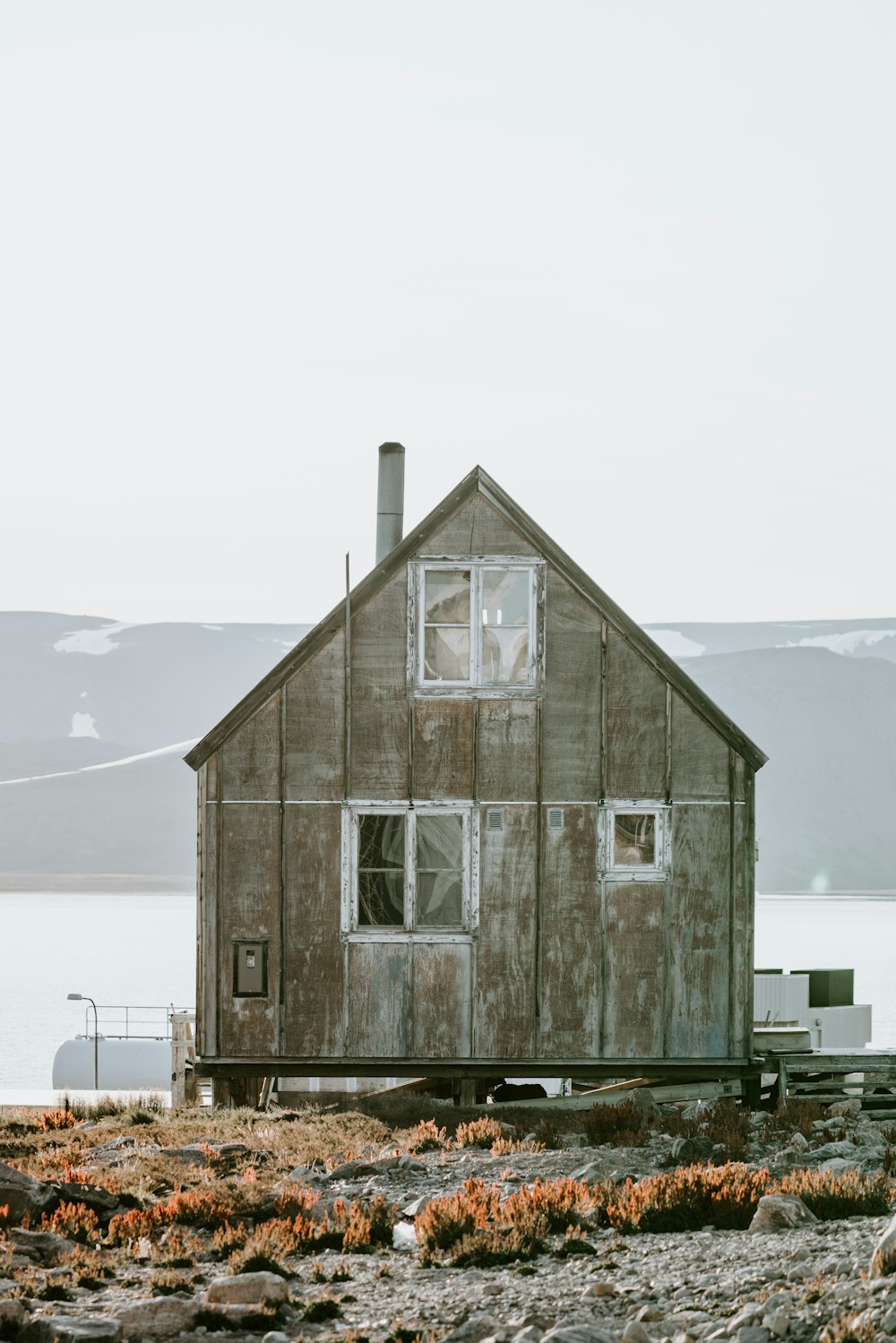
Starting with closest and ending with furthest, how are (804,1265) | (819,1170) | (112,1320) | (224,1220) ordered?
1. (112,1320)
2. (804,1265)
3. (224,1220)
4. (819,1170)

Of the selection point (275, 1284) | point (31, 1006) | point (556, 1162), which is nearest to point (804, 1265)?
point (275, 1284)

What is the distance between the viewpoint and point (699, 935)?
67.3 feet

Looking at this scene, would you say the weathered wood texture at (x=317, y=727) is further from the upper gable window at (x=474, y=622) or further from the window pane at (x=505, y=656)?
the window pane at (x=505, y=656)

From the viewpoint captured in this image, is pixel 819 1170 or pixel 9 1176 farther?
pixel 819 1170

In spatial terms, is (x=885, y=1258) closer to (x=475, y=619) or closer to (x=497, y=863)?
(x=497, y=863)

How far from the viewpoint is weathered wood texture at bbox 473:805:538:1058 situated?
20.4 m

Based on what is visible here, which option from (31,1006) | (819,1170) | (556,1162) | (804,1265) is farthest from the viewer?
(31,1006)

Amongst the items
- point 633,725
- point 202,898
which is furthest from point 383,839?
point 633,725

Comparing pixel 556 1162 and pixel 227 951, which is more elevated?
pixel 227 951

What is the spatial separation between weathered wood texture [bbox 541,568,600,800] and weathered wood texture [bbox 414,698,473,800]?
3.22ft

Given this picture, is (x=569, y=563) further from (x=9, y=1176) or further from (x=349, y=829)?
(x=9, y=1176)

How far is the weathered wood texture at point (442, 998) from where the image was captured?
803 inches

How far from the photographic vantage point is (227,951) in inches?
804

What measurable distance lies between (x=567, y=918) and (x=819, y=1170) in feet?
22.7
